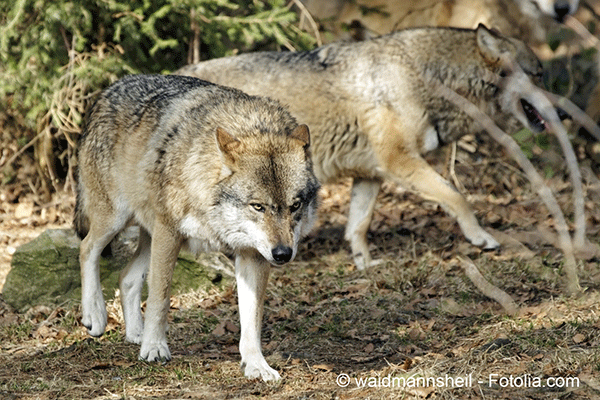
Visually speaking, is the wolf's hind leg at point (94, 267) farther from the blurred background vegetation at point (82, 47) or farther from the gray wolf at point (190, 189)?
the blurred background vegetation at point (82, 47)

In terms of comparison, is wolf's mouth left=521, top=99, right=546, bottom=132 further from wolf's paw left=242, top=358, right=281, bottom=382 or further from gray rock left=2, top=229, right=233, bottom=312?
wolf's paw left=242, top=358, right=281, bottom=382

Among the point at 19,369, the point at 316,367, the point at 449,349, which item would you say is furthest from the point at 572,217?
the point at 19,369

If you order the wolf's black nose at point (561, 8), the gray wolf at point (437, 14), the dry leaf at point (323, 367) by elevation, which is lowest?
the gray wolf at point (437, 14)

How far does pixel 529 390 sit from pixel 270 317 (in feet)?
8.78

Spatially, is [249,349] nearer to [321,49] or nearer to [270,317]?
[270,317]

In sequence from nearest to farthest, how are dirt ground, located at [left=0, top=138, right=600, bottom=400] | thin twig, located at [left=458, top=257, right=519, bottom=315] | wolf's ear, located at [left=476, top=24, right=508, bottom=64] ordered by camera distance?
thin twig, located at [left=458, top=257, right=519, bottom=315] → dirt ground, located at [left=0, top=138, right=600, bottom=400] → wolf's ear, located at [left=476, top=24, right=508, bottom=64]

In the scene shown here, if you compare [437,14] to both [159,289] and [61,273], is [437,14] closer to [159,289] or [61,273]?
[61,273]

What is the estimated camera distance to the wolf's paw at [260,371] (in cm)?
460

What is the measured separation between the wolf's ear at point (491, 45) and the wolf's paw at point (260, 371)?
4453 mm

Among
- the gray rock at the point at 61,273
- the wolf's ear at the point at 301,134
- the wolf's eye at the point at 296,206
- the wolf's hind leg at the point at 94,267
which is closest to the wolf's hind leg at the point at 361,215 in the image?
the gray rock at the point at 61,273

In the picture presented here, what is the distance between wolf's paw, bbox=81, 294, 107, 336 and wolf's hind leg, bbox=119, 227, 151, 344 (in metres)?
0.18

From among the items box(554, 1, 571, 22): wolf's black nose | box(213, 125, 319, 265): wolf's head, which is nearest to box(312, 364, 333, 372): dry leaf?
box(213, 125, 319, 265): wolf's head

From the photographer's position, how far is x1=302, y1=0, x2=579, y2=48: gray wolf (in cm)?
1077

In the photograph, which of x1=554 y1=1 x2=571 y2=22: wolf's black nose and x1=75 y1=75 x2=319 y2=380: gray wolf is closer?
x1=75 y1=75 x2=319 y2=380: gray wolf
